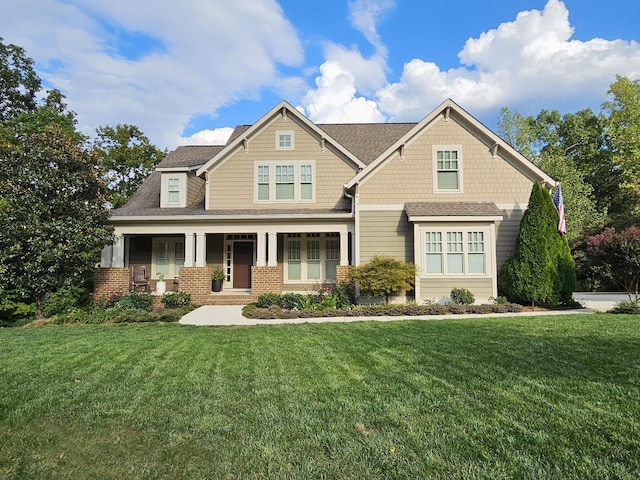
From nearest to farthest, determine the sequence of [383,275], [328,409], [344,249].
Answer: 1. [328,409]
2. [383,275]
3. [344,249]

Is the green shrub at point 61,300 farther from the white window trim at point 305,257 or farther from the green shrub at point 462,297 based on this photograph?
the green shrub at point 462,297

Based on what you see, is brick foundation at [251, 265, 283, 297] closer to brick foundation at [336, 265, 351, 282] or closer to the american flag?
brick foundation at [336, 265, 351, 282]

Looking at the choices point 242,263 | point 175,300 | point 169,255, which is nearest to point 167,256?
point 169,255

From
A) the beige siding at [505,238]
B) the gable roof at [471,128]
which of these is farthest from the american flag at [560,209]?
the beige siding at [505,238]

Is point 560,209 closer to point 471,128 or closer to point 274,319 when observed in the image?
point 471,128

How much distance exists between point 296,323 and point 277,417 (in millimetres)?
6141

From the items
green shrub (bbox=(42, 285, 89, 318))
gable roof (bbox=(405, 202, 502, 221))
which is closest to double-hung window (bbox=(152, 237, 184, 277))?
green shrub (bbox=(42, 285, 89, 318))

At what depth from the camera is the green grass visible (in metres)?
2.69

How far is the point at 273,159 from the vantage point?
15.2 metres

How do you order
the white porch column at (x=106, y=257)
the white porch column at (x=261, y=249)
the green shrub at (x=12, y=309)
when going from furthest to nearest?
the white porch column at (x=261, y=249) → the white porch column at (x=106, y=257) → the green shrub at (x=12, y=309)

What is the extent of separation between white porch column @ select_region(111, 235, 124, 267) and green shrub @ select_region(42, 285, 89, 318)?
75.1 inches

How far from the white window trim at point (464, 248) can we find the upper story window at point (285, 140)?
20.4 ft

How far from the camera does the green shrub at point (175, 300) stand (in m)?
12.8

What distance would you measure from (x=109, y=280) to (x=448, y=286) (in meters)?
11.7
